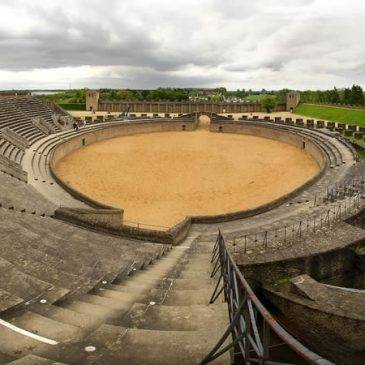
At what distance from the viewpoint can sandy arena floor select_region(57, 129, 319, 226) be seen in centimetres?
2600

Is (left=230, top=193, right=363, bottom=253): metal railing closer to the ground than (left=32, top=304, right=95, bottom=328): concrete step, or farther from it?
closer to the ground

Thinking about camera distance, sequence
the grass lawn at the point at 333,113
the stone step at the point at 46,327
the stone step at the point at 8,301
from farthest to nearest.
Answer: the grass lawn at the point at 333,113, the stone step at the point at 8,301, the stone step at the point at 46,327

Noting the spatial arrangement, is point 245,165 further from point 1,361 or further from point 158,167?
point 1,361

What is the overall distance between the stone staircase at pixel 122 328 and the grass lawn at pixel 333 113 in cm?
5133

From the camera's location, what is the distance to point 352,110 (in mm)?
61562

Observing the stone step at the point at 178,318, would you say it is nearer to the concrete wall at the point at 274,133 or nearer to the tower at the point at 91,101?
the concrete wall at the point at 274,133

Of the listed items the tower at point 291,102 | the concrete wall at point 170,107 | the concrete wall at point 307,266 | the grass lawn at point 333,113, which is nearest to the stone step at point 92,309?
the concrete wall at point 307,266

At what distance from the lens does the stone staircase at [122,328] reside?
222 inches

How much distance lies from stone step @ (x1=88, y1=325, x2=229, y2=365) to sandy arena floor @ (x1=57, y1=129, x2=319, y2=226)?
16.3 m

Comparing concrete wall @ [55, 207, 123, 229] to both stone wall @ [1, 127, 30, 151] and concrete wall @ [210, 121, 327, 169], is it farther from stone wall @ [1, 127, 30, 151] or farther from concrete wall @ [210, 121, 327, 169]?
concrete wall @ [210, 121, 327, 169]

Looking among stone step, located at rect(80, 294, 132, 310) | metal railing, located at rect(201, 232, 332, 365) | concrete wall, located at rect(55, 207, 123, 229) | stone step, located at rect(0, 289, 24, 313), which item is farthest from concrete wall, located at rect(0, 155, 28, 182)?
metal railing, located at rect(201, 232, 332, 365)

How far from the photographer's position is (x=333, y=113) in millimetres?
65062

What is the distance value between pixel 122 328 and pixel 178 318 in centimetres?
111

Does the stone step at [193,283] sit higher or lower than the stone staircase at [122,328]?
lower
